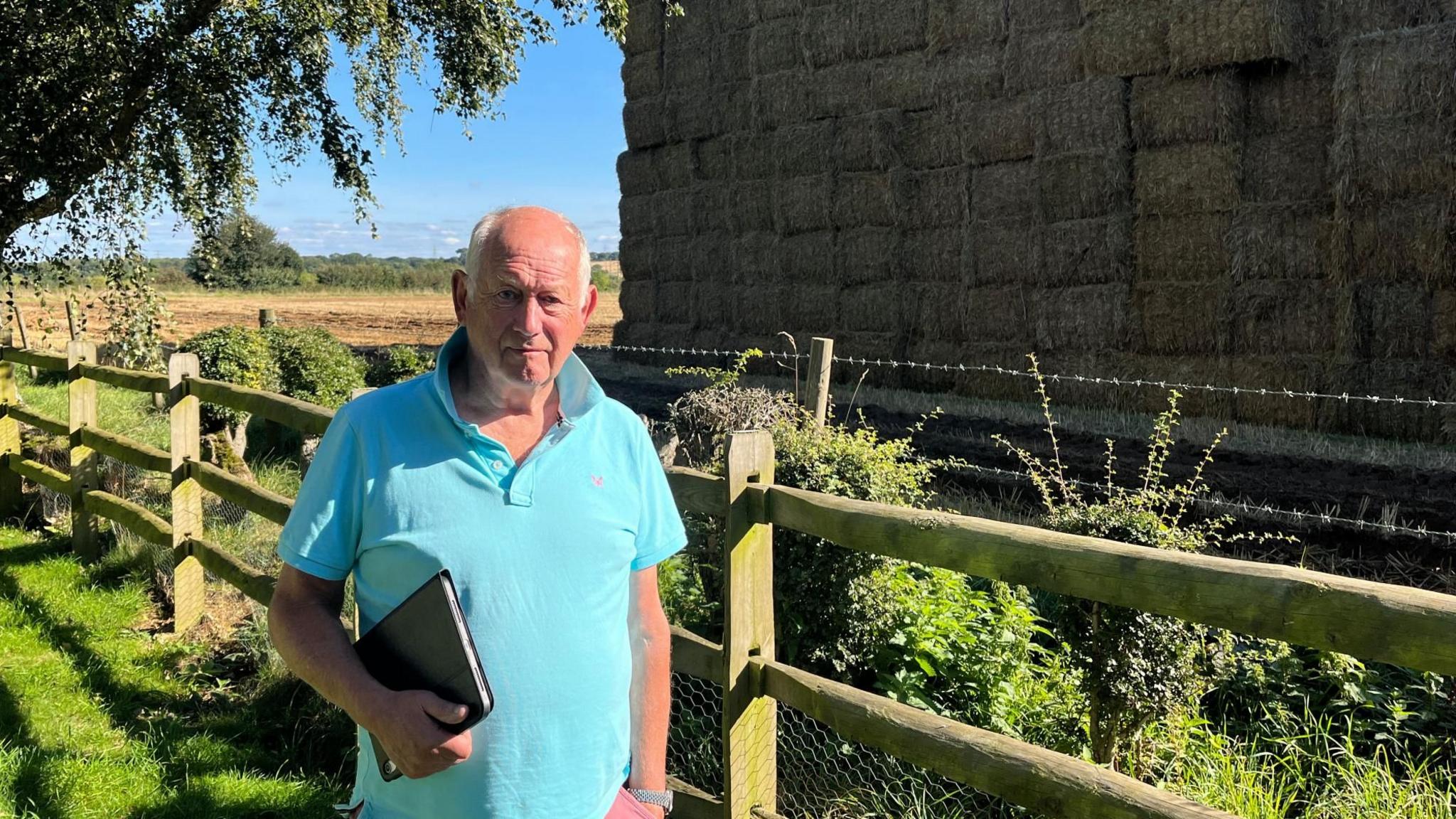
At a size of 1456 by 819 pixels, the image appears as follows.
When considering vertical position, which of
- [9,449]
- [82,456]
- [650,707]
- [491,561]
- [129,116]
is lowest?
[9,449]

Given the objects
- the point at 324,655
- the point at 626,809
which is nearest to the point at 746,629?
the point at 626,809

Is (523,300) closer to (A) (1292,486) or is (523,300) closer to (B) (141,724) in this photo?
(B) (141,724)

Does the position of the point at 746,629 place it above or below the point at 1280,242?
below

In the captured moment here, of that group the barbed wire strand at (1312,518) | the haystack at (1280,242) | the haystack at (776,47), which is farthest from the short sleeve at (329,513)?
the haystack at (776,47)

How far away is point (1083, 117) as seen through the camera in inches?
460

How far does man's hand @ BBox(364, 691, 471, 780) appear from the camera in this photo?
5.91 feet

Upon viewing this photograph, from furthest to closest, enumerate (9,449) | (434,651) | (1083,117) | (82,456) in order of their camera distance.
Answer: (1083,117) < (9,449) < (82,456) < (434,651)

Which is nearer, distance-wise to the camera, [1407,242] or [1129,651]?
[1129,651]

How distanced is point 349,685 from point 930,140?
12.4 m

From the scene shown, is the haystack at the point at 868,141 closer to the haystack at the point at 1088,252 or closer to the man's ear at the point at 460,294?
the haystack at the point at 1088,252

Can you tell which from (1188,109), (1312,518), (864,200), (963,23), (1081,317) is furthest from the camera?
(864,200)

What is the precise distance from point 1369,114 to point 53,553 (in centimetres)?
1041

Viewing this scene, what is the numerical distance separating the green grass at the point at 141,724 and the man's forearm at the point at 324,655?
2.19m

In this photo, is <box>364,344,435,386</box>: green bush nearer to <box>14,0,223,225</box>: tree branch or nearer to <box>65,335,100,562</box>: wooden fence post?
<box>14,0,223,225</box>: tree branch
